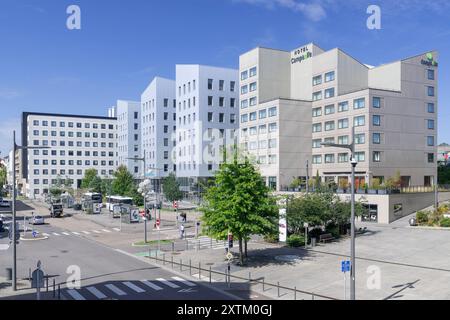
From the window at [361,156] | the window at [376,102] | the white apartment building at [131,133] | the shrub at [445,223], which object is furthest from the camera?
the white apartment building at [131,133]

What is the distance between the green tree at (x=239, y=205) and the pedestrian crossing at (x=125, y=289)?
4.73m

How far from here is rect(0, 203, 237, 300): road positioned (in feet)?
70.4

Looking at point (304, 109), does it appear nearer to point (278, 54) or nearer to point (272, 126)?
point (272, 126)

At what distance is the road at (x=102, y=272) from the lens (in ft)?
70.4

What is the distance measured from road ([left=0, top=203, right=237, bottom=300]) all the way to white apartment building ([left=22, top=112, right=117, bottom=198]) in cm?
8631

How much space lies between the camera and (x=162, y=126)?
105m

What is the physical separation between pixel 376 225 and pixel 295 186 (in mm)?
17997

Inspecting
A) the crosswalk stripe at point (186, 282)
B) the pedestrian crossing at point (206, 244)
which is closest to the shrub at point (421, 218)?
the pedestrian crossing at point (206, 244)

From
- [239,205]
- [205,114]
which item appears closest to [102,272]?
[239,205]

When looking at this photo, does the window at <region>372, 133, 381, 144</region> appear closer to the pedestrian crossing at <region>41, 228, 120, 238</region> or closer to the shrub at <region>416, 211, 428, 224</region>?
the shrub at <region>416, 211, 428, 224</region>

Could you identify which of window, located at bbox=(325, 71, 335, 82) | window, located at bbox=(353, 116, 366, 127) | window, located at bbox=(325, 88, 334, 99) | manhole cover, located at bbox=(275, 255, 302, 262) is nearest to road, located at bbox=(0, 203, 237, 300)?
manhole cover, located at bbox=(275, 255, 302, 262)

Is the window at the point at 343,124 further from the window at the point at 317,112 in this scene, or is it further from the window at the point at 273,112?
the window at the point at 273,112

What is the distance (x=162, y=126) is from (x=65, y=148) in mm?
38835

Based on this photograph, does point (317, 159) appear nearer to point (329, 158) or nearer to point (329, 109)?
point (329, 158)
